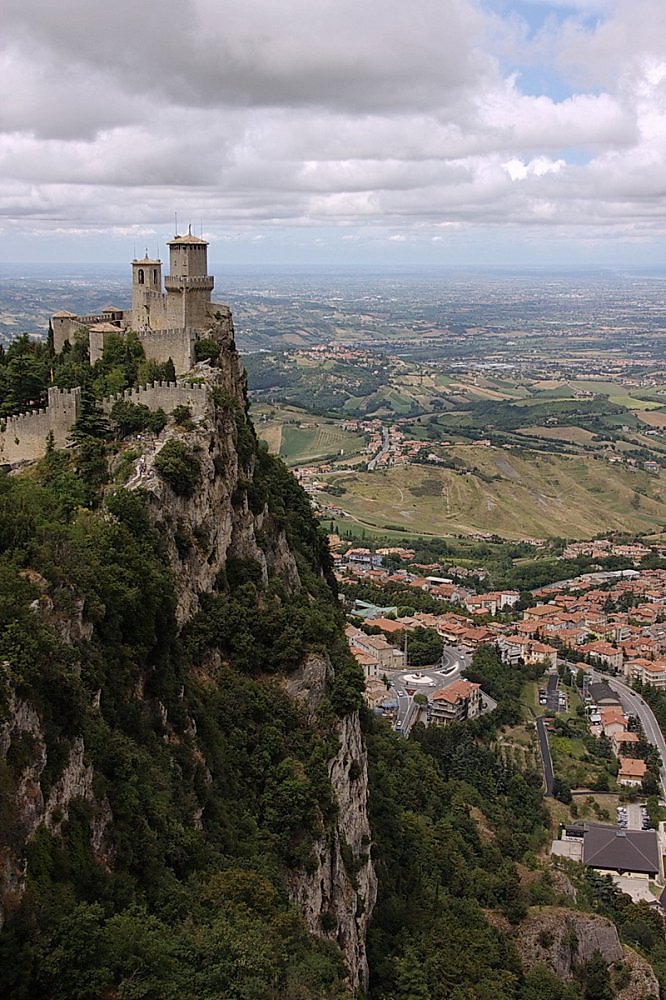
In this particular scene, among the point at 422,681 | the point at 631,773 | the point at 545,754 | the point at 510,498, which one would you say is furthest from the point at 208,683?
the point at 510,498

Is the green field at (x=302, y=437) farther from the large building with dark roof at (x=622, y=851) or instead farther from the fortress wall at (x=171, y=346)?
the fortress wall at (x=171, y=346)

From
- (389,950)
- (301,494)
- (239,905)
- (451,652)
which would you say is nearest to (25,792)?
(239,905)

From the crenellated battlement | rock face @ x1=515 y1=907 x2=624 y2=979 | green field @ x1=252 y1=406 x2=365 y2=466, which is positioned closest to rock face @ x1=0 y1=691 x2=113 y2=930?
the crenellated battlement

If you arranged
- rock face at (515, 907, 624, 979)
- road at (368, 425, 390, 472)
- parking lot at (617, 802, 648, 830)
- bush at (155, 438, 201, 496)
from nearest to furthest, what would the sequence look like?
bush at (155, 438, 201, 496), rock face at (515, 907, 624, 979), parking lot at (617, 802, 648, 830), road at (368, 425, 390, 472)

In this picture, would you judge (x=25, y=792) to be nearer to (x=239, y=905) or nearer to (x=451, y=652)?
(x=239, y=905)

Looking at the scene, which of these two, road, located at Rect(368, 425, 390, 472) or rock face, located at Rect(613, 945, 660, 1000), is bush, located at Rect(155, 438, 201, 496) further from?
road, located at Rect(368, 425, 390, 472)

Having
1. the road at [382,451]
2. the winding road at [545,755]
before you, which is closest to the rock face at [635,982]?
the winding road at [545,755]

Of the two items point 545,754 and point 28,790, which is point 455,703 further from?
point 28,790
